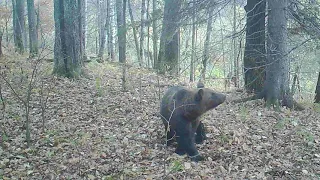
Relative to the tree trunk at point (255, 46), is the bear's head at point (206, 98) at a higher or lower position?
lower

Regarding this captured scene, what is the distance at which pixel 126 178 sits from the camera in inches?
240

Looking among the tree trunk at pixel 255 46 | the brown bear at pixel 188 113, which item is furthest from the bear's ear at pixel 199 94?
the tree trunk at pixel 255 46

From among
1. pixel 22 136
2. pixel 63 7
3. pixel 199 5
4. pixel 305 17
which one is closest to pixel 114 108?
pixel 22 136

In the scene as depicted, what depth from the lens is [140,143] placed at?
773 cm

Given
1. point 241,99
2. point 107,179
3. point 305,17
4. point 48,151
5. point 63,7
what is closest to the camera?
point 107,179

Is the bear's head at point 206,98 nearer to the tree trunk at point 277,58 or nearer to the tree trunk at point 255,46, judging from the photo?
the tree trunk at point 277,58

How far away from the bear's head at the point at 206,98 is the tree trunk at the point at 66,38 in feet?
23.1

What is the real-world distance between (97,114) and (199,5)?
4438 millimetres

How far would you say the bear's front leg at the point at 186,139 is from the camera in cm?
708

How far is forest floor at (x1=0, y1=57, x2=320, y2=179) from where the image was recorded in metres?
6.36

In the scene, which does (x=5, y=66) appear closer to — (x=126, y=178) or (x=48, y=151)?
(x=48, y=151)

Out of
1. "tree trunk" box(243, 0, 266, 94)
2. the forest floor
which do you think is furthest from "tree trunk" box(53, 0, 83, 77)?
"tree trunk" box(243, 0, 266, 94)

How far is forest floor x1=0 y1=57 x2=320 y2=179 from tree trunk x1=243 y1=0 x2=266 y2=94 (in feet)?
4.44

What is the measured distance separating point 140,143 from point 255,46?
6.28m
